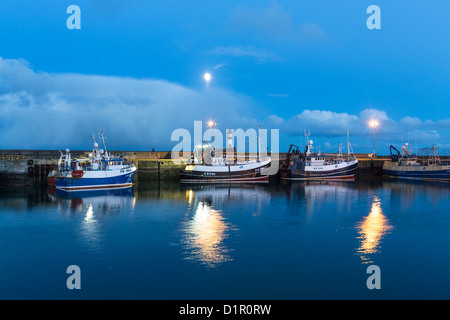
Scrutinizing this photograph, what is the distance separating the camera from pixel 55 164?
181 feet

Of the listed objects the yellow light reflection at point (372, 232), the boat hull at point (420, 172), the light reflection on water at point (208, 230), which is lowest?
the yellow light reflection at point (372, 232)

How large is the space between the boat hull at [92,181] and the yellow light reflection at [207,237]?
2031cm

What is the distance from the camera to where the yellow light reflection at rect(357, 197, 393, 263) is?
17.9 metres

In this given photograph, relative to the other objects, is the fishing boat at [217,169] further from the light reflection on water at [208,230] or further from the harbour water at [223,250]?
the harbour water at [223,250]

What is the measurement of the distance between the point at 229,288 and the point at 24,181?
166ft

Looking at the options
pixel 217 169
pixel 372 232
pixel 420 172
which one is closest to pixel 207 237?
pixel 372 232

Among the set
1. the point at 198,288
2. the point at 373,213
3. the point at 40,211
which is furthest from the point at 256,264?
the point at 40,211

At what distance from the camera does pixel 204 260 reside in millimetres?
16000

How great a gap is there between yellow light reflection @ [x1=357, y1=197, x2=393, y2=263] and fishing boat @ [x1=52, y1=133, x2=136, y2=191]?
31.5 meters

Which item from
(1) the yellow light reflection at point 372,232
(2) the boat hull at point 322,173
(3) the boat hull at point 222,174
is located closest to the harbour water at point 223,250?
(1) the yellow light reflection at point 372,232

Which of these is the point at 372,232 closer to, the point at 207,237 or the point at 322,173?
the point at 207,237

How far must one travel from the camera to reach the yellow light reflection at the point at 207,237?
649 inches

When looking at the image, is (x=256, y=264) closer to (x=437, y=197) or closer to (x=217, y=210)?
(x=217, y=210)

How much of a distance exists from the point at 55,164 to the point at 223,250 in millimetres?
45711
